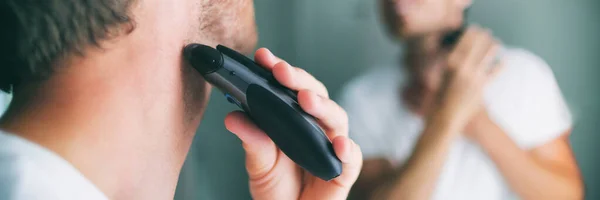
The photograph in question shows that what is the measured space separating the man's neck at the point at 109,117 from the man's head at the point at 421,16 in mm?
241

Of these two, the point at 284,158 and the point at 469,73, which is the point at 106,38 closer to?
the point at 284,158

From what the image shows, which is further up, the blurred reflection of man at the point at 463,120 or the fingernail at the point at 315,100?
the fingernail at the point at 315,100

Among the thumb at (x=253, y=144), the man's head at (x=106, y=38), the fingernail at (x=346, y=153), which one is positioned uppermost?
the man's head at (x=106, y=38)

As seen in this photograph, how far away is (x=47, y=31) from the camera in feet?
0.92

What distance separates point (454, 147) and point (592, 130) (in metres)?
0.14

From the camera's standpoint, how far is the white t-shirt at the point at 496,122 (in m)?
0.47

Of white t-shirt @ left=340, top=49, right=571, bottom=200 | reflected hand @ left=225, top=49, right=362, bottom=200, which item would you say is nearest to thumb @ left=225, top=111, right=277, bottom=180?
reflected hand @ left=225, top=49, right=362, bottom=200

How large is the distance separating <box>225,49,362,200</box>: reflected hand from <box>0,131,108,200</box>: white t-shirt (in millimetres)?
132

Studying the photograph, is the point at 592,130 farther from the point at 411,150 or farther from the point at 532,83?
the point at 411,150

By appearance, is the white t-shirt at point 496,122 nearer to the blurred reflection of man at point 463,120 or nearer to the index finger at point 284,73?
the blurred reflection of man at point 463,120

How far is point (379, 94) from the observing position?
0.49 metres

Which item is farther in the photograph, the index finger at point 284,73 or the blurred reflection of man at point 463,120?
the blurred reflection of man at point 463,120

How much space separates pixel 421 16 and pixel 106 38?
1.03ft

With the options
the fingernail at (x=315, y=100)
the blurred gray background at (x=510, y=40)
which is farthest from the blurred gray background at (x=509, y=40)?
the fingernail at (x=315, y=100)
